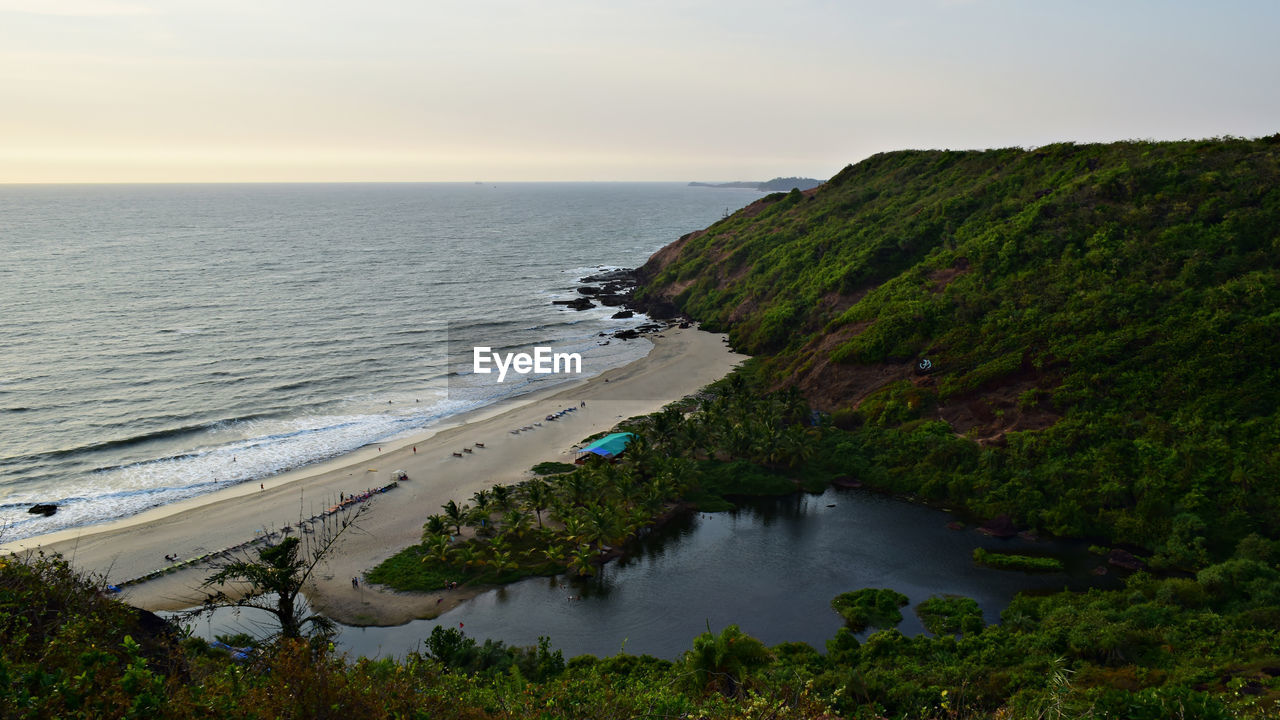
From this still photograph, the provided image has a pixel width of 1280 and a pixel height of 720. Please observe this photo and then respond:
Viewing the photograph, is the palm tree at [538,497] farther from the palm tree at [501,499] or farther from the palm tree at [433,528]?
the palm tree at [433,528]

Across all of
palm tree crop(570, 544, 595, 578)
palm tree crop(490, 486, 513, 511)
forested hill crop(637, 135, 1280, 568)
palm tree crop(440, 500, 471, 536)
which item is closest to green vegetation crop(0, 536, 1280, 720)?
forested hill crop(637, 135, 1280, 568)

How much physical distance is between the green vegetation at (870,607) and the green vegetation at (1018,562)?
6733 millimetres

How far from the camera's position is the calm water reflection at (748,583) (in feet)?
115

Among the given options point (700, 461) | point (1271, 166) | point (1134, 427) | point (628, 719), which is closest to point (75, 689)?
point (628, 719)

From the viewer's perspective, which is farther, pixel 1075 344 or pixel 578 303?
pixel 578 303

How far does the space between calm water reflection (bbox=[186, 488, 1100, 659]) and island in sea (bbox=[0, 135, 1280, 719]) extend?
1.05 m

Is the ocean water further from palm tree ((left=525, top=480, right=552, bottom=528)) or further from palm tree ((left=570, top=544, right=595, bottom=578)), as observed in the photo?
palm tree ((left=570, top=544, right=595, bottom=578))

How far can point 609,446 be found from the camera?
5453cm

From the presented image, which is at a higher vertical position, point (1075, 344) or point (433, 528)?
point (1075, 344)

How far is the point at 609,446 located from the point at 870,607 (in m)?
24.1

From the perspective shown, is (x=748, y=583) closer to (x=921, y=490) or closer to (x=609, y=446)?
(x=921, y=490)

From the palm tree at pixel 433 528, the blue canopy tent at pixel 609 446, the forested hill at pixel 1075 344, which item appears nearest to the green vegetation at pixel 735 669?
the forested hill at pixel 1075 344

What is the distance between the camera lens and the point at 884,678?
27.8m

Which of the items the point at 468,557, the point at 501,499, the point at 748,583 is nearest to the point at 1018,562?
the point at 748,583
